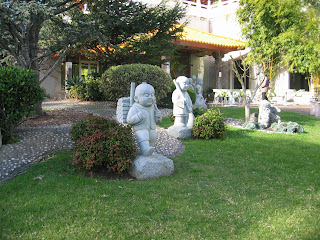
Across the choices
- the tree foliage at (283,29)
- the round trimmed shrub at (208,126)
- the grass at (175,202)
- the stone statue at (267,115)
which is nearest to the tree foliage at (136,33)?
the tree foliage at (283,29)

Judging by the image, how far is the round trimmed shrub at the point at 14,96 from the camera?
18.0 ft

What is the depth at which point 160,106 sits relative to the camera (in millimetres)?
12523

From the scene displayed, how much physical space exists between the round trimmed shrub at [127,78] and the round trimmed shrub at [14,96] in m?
4.43

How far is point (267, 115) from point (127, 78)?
4829 mm

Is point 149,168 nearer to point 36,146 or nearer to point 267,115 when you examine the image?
point 36,146

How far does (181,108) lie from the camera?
7.46 meters

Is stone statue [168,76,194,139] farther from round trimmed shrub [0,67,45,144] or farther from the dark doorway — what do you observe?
the dark doorway

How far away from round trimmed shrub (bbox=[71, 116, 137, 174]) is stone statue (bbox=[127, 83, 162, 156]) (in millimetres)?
172

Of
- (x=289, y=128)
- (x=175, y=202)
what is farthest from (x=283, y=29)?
(x=175, y=202)

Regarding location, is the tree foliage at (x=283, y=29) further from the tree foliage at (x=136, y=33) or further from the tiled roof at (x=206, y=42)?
the tiled roof at (x=206, y=42)

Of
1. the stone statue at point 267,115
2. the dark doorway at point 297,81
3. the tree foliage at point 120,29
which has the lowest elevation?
the stone statue at point 267,115

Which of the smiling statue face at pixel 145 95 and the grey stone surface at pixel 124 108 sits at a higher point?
the smiling statue face at pixel 145 95

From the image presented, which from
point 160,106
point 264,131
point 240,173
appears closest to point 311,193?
point 240,173

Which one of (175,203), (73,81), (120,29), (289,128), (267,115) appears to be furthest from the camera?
(73,81)
